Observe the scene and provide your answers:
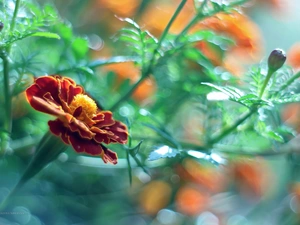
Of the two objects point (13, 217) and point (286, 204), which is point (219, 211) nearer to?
point (286, 204)

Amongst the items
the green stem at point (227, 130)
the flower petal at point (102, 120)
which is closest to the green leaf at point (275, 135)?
the green stem at point (227, 130)

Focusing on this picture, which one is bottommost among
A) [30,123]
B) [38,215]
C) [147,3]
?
[38,215]

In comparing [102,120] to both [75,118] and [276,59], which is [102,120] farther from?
[276,59]

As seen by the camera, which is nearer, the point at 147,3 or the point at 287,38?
the point at 147,3

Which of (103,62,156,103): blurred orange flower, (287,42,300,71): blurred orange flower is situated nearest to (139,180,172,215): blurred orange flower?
(103,62,156,103): blurred orange flower

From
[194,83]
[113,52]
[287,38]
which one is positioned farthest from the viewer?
[287,38]

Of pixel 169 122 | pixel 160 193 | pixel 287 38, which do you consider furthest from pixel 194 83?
pixel 287 38

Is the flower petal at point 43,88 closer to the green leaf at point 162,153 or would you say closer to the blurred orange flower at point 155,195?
the green leaf at point 162,153
